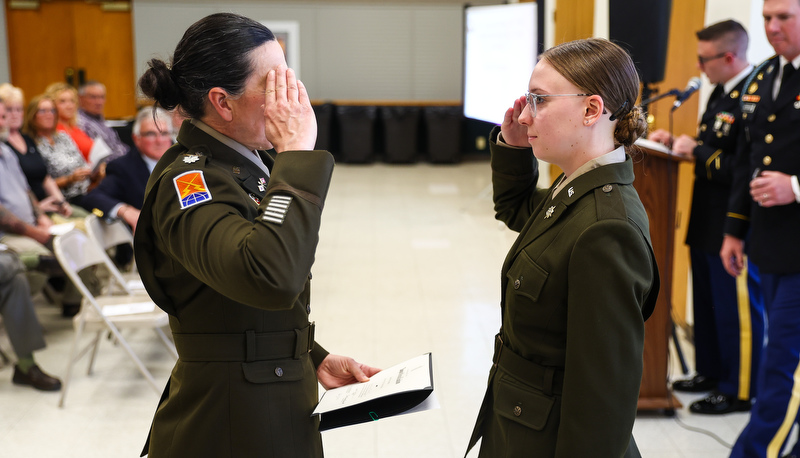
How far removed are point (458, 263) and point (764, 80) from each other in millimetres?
3598

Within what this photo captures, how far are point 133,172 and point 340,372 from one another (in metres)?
3.38

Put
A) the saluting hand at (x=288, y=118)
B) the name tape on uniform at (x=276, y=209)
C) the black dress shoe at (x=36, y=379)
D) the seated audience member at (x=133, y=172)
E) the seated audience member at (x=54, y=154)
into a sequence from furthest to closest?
the seated audience member at (x=54, y=154)
the seated audience member at (x=133, y=172)
the black dress shoe at (x=36, y=379)
the saluting hand at (x=288, y=118)
the name tape on uniform at (x=276, y=209)

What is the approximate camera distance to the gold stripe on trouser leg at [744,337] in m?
3.41

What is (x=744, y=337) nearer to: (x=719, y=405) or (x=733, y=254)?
(x=719, y=405)

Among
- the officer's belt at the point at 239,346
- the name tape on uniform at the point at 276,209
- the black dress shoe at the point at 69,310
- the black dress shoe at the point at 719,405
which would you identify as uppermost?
the name tape on uniform at the point at 276,209

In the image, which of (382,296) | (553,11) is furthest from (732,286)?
(553,11)

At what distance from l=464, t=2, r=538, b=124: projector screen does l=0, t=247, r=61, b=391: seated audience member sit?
3.70m

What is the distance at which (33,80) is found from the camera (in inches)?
513

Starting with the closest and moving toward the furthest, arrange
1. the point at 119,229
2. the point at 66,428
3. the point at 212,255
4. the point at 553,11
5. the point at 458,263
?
the point at 212,255, the point at 66,428, the point at 119,229, the point at 458,263, the point at 553,11

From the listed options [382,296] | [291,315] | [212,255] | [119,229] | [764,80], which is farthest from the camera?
[382,296]

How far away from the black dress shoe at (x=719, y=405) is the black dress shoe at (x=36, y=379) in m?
3.29

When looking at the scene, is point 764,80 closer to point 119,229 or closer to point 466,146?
point 119,229

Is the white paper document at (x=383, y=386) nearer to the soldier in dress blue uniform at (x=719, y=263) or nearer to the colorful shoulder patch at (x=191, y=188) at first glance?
the colorful shoulder patch at (x=191, y=188)

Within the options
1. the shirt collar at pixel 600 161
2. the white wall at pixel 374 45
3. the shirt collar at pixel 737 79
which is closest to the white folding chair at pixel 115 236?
the shirt collar at pixel 600 161
